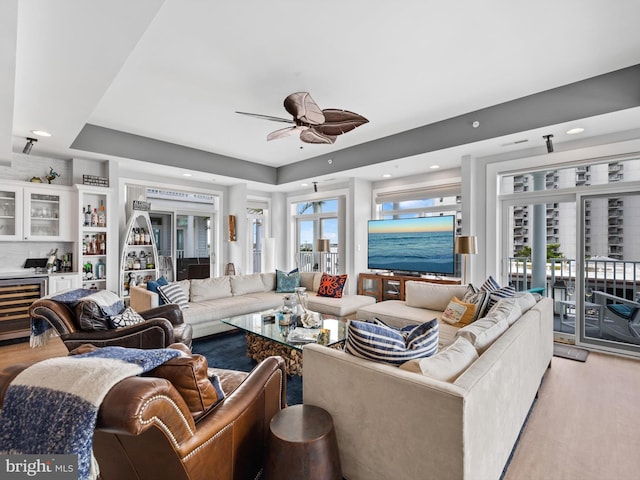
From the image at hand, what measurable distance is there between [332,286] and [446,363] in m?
3.44

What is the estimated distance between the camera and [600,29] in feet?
7.54

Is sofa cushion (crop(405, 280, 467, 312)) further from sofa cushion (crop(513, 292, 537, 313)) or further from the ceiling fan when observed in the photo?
the ceiling fan

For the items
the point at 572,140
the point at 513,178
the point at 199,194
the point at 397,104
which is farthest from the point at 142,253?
the point at 572,140

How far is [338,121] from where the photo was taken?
309 centimetres

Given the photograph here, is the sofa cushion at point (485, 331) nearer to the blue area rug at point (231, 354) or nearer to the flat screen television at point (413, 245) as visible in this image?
the blue area rug at point (231, 354)

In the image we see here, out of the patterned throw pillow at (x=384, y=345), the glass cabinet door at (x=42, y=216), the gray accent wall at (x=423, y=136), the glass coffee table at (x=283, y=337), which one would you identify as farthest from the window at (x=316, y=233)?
the patterned throw pillow at (x=384, y=345)

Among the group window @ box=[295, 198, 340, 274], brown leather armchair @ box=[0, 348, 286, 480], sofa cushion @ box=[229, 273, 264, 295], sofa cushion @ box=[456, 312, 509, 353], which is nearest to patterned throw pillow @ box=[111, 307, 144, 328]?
brown leather armchair @ box=[0, 348, 286, 480]

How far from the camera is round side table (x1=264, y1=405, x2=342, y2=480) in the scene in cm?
136

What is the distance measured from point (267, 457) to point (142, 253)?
492 centimetres

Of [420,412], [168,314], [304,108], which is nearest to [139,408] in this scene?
[420,412]

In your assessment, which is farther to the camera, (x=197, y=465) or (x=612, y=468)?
(x=612, y=468)

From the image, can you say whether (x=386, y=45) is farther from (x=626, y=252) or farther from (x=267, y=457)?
(x=626, y=252)

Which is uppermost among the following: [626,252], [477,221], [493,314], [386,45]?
[386,45]

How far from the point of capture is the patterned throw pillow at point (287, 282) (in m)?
5.25
